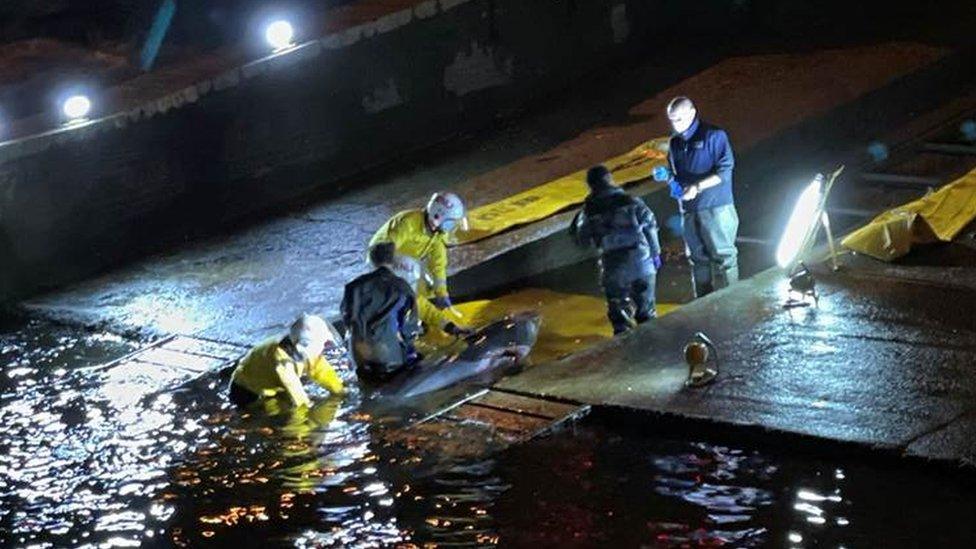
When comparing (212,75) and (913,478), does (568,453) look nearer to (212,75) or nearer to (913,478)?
(913,478)

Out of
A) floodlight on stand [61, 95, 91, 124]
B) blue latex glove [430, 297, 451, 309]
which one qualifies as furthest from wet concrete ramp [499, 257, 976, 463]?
floodlight on stand [61, 95, 91, 124]

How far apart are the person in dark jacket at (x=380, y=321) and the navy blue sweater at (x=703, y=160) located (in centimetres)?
276

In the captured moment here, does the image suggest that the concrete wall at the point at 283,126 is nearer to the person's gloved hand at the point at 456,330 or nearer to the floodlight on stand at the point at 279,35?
the floodlight on stand at the point at 279,35

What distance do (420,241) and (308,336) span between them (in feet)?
6.14

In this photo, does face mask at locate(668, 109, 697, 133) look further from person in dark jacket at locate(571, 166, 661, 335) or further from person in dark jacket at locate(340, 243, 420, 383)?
person in dark jacket at locate(340, 243, 420, 383)

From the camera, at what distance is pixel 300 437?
11523mm

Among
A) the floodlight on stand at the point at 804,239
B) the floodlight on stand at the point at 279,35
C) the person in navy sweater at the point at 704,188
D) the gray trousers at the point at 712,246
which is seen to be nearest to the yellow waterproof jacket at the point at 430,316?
the person in navy sweater at the point at 704,188

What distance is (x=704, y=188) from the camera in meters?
13.8

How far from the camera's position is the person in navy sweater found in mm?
13812

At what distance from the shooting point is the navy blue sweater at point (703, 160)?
13.8 metres

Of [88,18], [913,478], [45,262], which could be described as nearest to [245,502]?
[913,478]

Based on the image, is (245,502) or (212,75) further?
(212,75)

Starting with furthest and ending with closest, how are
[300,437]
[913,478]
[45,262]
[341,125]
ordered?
[341,125] < [45,262] < [300,437] < [913,478]

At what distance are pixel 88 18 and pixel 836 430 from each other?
12.1 meters
